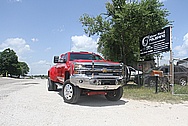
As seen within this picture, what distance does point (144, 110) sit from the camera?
6402mm

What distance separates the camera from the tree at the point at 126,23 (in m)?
13.6

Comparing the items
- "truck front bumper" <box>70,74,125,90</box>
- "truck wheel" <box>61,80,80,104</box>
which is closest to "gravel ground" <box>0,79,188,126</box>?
"truck wheel" <box>61,80,80,104</box>

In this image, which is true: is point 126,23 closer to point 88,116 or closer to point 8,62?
point 88,116

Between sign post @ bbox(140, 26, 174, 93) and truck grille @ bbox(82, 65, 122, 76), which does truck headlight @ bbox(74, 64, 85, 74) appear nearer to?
truck grille @ bbox(82, 65, 122, 76)

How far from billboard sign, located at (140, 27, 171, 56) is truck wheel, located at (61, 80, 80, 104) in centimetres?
589

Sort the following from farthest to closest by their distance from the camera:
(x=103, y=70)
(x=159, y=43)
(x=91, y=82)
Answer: (x=159, y=43) < (x=103, y=70) < (x=91, y=82)

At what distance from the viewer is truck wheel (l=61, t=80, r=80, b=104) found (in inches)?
275

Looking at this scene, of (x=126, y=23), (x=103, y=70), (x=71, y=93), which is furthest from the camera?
(x=126, y=23)

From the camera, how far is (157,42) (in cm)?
1130

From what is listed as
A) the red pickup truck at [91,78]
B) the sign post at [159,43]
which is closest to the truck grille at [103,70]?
the red pickup truck at [91,78]

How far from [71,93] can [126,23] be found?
8027mm

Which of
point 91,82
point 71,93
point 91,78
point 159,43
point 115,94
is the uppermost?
point 159,43

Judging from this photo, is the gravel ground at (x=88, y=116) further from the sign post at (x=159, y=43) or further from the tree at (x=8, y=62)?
the tree at (x=8, y=62)

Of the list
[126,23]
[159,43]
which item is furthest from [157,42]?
[126,23]
